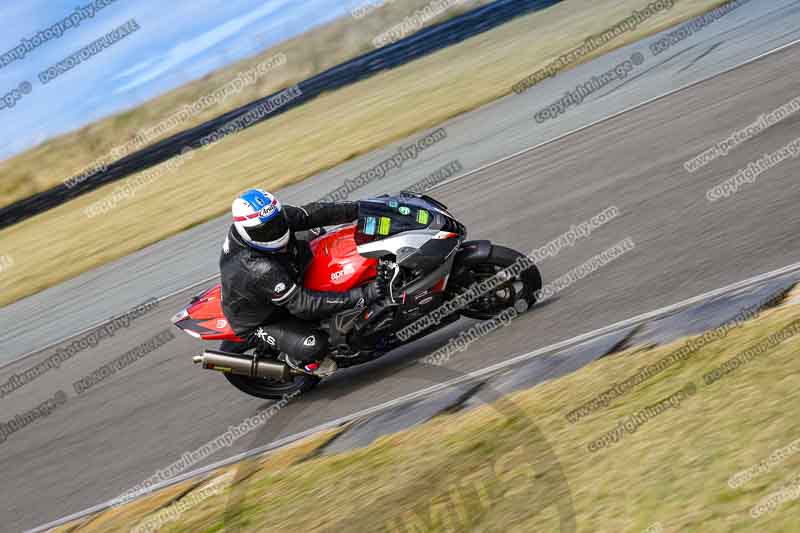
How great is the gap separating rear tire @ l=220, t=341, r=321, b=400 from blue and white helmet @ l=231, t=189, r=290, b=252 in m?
1.24

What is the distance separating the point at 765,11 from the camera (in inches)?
690

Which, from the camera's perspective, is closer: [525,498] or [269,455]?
[525,498]

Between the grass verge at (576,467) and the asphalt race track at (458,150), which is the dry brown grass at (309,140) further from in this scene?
the grass verge at (576,467)

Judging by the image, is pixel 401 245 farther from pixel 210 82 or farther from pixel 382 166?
pixel 210 82

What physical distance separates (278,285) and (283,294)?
85mm

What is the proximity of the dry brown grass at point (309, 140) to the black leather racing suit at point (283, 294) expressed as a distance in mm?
11174

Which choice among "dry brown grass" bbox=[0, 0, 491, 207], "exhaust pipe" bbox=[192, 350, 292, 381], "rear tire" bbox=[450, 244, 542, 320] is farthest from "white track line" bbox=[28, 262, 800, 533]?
"dry brown grass" bbox=[0, 0, 491, 207]

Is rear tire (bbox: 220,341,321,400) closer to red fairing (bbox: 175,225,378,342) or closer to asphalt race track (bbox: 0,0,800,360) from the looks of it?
red fairing (bbox: 175,225,378,342)

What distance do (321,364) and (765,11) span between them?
579 inches

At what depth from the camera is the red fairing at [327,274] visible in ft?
21.8

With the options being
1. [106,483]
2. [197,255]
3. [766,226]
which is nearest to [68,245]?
[197,255]

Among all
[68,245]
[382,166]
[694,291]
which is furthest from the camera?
[68,245]

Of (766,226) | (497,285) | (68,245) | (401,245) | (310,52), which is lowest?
(766,226)

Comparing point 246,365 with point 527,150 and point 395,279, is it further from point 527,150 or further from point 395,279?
point 527,150
